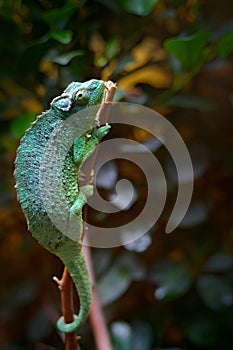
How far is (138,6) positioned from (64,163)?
1.09ft

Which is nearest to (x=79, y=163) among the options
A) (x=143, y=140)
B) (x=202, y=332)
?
(x=143, y=140)

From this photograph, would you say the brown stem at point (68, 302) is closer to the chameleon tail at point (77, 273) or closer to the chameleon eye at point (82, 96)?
the chameleon tail at point (77, 273)

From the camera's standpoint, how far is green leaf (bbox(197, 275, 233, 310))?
2.67 ft

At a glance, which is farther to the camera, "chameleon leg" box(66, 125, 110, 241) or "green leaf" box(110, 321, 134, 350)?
"green leaf" box(110, 321, 134, 350)

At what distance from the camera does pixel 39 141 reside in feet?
1.45

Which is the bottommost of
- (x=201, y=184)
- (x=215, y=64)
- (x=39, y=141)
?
(x=201, y=184)

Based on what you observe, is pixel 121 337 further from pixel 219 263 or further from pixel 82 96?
pixel 82 96

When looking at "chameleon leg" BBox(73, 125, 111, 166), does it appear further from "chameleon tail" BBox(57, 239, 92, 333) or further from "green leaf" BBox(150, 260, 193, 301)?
"green leaf" BBox(150, 260, 193, 301)

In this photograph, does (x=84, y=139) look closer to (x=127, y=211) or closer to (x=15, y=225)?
(x=127, y=211)

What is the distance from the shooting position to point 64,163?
45cm

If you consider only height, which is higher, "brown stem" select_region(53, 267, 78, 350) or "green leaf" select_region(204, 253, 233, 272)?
"brown stem" select_region(53, 267, 78, 350)

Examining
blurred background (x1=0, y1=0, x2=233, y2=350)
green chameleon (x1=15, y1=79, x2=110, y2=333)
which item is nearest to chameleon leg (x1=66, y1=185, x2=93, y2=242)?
green chameleon (x1=15, y1=79, x2=110, y2=333)

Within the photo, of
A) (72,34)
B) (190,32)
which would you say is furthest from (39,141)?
(190,32)

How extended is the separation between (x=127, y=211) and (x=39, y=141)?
383 millimetres
